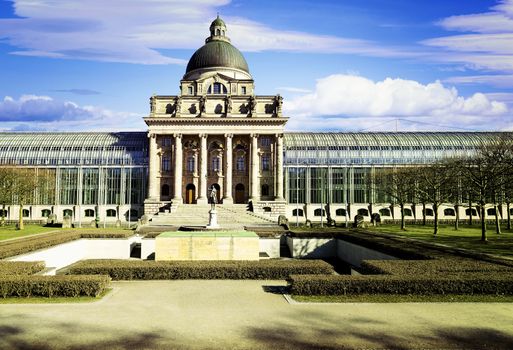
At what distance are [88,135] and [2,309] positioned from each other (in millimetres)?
82752

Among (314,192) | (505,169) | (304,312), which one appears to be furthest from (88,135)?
(304,312)

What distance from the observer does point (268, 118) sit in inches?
3305

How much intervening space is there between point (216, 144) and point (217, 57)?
64.3 feet

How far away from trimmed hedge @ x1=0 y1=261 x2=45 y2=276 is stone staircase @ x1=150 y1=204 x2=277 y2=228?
41.0m

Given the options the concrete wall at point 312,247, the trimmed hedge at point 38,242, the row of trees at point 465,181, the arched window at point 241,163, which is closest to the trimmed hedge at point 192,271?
the trimmed hedge at point 38,242

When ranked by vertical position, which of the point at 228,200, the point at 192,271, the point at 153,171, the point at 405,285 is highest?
the point at 153,171

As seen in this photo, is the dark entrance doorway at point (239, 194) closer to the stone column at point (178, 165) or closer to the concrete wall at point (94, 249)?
the stone column at point (178, 165)

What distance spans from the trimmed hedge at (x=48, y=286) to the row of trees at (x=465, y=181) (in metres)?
43.1

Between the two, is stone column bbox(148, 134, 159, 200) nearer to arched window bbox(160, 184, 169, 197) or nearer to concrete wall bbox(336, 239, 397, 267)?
arched window bbox(160, 184, 169, 197)

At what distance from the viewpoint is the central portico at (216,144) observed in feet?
275

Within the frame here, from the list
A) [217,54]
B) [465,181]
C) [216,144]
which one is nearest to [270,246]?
[465,181]

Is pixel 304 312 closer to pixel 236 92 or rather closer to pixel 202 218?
pixel 202 218

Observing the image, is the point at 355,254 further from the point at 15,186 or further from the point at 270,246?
the point at 15,186

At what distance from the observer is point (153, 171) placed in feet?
277
